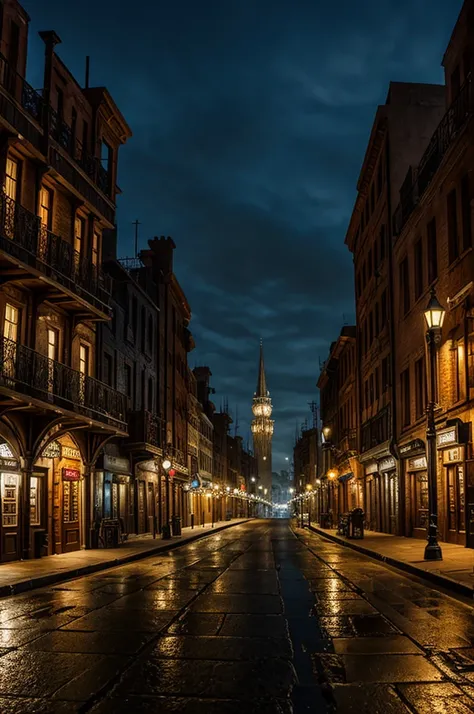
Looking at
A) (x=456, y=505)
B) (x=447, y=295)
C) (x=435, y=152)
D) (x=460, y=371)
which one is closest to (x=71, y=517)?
(x=456, y=505)

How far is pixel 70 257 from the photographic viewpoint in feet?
84.0

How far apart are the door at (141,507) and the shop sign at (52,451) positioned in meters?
15.0

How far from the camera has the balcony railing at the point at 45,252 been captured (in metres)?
21.3

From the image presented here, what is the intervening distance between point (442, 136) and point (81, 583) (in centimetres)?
1990

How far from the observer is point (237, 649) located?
8.75m

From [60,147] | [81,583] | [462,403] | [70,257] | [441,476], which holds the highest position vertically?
[60,147]

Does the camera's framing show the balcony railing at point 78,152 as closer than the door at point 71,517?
Yes

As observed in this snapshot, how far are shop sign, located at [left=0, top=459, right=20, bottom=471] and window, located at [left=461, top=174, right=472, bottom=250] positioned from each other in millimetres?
14895

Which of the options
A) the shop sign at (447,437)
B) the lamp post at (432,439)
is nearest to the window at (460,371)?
the shop sign at (447,437)

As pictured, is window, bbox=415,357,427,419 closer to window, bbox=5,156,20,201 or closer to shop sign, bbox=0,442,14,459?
shop sign, bbox=0,442,14,459

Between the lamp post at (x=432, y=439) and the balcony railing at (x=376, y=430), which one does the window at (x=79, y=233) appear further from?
the balcony railing at (x=376, y=430)

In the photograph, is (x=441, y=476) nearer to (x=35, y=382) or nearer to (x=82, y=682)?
(x=35, y=382)

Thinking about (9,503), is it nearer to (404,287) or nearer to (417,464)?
(417,464)

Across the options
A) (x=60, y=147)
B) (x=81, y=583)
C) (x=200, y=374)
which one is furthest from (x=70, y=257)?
(x=200, y=374)
